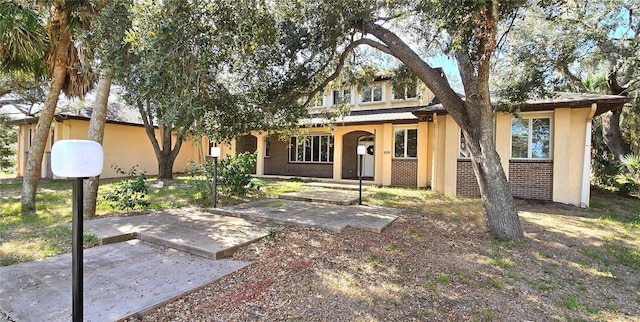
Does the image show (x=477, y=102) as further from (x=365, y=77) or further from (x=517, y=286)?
(x=365, y=77)

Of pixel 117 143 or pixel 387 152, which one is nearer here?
pixel 387 152

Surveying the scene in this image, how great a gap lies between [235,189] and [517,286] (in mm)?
7628

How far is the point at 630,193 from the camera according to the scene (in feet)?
38.3

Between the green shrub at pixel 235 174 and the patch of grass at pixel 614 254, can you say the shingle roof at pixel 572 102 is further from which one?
the green shrub at pixel 235 174

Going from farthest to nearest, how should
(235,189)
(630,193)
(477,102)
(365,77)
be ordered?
1. (630,193)
2. (365,77)
3. (235,189)
4. (477,102)

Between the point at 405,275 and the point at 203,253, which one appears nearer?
the point at 405,275

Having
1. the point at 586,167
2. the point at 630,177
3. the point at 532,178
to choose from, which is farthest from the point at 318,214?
the point at 630,177

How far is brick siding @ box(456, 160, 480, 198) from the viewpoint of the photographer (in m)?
10.4

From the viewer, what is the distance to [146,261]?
416 cm

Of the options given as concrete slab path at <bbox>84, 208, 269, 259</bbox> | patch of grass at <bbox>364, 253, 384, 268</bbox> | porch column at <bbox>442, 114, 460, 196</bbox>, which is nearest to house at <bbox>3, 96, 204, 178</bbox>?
concrete slab path at <bbox>84, 208, 269, 259</bbox>

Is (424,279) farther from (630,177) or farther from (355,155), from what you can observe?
(630,177)

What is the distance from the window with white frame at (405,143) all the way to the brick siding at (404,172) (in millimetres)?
294

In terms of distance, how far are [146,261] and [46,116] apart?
5844 mm

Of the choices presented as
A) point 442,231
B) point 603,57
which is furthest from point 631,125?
point 442,231
